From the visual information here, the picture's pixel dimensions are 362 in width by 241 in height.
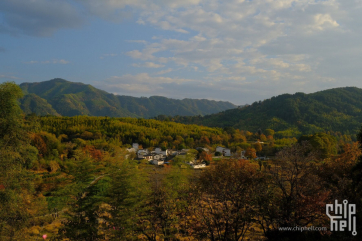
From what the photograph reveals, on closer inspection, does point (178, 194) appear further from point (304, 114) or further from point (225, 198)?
point (304, 114)

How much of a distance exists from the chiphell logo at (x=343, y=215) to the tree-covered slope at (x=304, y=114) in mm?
90649

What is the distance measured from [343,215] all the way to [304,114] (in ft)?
373

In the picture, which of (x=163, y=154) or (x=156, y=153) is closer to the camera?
(x=163, y=154)

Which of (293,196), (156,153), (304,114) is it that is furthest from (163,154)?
(304,114)

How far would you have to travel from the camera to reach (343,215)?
904 centimetres

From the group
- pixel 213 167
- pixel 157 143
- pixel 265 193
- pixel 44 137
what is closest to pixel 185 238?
pixel 213 167

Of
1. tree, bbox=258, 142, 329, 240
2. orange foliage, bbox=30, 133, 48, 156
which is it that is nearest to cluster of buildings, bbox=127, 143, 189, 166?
orange foliage, bbox=30, 133, 48, 156

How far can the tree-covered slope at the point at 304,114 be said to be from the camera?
95875 millimetres

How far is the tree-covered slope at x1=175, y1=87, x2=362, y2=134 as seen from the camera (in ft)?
315

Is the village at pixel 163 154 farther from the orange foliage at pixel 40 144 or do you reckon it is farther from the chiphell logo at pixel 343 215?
the chiphell logo at pixel 343 215

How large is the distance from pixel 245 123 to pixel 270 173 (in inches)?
4369

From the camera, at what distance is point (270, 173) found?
33.7 feet

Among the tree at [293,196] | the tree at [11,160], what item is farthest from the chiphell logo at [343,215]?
the tree at [11,160]

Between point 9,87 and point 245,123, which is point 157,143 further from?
point 245,123
